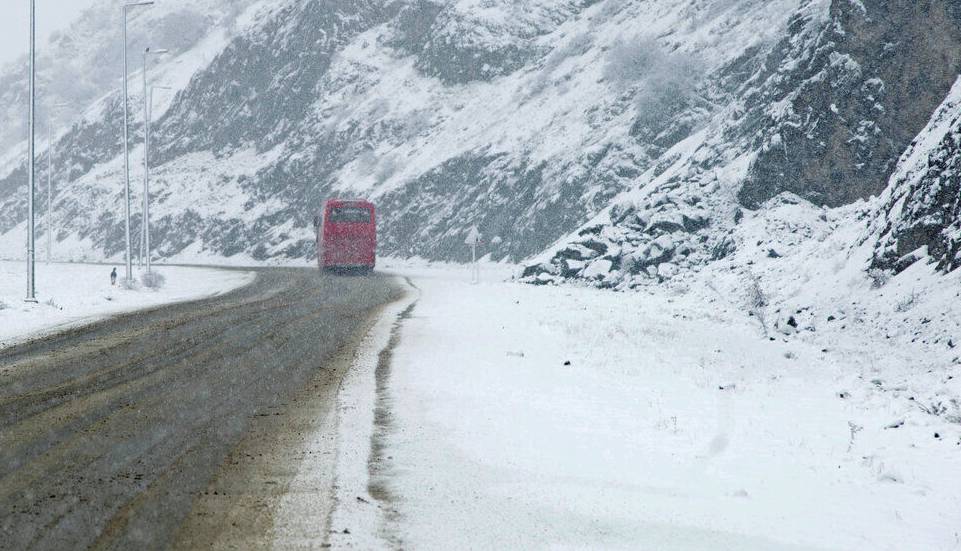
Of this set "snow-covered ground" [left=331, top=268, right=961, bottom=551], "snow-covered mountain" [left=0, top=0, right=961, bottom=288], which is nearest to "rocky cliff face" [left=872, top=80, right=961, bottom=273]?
"snow-covered mountain" [left=0, top=0, right=961, bottom=288]

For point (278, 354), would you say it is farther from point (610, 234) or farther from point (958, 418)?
point (610, 234)

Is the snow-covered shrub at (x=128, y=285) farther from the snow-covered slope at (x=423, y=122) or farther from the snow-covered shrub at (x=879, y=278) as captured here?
the snow-covered shrub at (x=879, y=278)

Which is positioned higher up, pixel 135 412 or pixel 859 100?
pixel 859 100

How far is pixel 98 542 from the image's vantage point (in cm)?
418

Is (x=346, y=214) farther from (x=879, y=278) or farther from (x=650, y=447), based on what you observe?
(x=650, y=447)

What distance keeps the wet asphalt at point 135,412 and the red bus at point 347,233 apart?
24813mm

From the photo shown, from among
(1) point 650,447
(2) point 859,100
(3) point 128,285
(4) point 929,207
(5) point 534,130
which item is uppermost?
(5) point 534,130

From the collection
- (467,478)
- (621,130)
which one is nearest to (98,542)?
(467,478)

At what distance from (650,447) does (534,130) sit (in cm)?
4840

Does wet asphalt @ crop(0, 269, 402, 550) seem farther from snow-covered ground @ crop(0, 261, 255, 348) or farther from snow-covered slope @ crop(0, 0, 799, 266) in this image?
snow-covered slope @ crop(0, 0, 799, 266)

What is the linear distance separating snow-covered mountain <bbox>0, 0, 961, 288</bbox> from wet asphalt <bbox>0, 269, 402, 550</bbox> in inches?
475

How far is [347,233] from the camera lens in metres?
41.2

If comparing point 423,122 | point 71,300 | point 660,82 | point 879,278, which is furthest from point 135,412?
point 423,122

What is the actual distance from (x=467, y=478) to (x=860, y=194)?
76.8 feet
